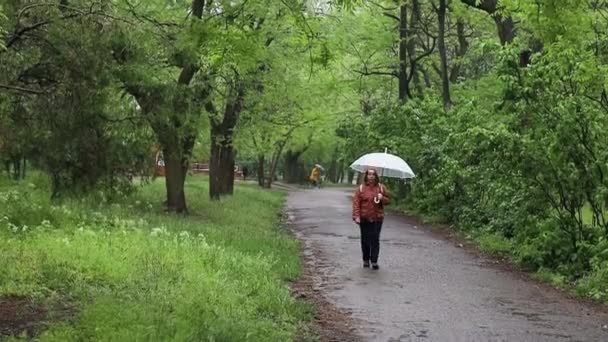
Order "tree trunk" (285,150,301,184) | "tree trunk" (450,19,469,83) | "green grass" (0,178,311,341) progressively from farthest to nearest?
"tree trunk" (285,150,301,184)
"tree trunk" (450,19,469,83)
"green grass" (0,178,311,341)

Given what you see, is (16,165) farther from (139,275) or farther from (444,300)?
(444,300)

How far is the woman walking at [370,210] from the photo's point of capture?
40.8 ft

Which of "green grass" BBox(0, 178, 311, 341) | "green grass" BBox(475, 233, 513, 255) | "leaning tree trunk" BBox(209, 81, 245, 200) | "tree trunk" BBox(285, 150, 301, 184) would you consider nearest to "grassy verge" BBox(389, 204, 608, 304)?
"green grass" BBox(475, 233, 513, 255)

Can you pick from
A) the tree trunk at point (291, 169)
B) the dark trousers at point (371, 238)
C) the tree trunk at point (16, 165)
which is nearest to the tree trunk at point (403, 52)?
the dark trousers at point (371, 238)

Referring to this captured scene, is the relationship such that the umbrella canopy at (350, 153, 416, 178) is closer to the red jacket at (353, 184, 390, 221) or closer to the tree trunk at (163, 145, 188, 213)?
the red jacket at (353, 184, 390, 221)

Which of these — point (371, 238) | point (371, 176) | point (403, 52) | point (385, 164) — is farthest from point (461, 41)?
point (371, 238)

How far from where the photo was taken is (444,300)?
32.5ft

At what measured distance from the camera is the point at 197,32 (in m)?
8.86

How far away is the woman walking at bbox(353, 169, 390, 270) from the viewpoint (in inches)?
489

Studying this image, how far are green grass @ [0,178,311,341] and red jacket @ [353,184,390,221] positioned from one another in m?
1.40

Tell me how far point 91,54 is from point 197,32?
1259mm

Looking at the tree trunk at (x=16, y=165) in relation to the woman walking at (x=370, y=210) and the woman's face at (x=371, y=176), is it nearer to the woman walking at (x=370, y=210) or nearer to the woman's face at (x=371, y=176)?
the woman walking at (x=370, y=210)

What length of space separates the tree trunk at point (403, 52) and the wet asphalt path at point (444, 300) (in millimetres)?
14480

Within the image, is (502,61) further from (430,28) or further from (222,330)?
(430,28)
